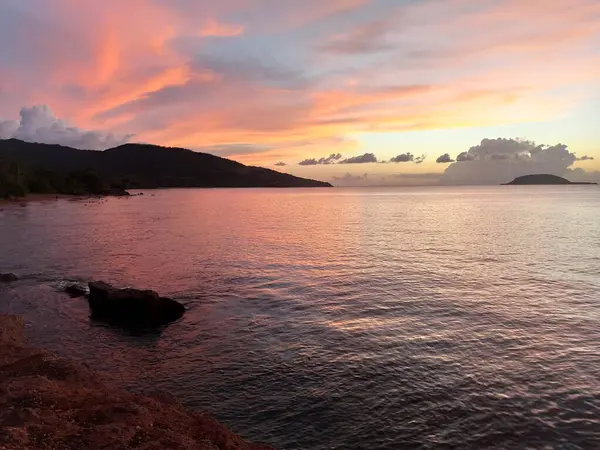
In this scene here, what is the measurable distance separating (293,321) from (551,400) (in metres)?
14.3

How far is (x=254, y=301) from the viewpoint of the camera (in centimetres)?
3259

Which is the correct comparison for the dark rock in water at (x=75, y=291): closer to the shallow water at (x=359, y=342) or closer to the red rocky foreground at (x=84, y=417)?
the shallow water at (x=359, y=342)

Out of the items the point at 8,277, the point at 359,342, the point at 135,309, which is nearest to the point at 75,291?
the point at 8,277

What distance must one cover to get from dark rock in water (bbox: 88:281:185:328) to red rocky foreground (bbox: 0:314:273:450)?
9869 mm

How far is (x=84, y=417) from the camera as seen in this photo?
12453mm

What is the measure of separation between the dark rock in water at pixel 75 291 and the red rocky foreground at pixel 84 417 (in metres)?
17.3

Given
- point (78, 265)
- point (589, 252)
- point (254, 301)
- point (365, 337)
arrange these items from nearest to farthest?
point (365, 337)
point (254, 301)
point (78, 265)
point (589, 252)

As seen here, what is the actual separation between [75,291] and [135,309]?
9845 millimetres

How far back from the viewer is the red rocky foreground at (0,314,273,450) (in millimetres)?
11008

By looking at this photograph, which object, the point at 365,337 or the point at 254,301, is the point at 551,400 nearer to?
the point at 365,337

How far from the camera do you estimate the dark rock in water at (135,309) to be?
88.4 ft

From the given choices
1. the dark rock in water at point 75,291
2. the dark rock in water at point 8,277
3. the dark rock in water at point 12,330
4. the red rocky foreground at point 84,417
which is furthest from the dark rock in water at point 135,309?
the dark rock in water at point 8,277

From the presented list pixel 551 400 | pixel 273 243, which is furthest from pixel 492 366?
pixel 273 243

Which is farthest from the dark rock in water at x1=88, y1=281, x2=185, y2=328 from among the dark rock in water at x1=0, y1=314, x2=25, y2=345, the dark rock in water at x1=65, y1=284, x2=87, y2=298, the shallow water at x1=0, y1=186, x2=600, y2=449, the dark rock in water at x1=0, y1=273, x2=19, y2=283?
the dark rock in water at x1=0, y1=273, x2=19, y2=283
